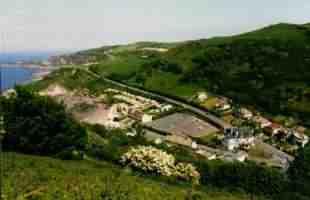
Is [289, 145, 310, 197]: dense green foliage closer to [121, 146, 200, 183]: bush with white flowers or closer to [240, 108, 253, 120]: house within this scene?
[121, 146, 200, 183]: bush with white flowers

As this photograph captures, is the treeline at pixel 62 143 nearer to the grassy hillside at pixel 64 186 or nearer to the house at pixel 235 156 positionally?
the grassy hillside at pixel 64 186

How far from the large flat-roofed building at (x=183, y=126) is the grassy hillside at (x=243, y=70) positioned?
58.4ft

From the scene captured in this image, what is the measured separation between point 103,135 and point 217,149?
20272 millimetres

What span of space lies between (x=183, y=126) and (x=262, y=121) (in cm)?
1559

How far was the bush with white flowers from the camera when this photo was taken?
33562 millimetres

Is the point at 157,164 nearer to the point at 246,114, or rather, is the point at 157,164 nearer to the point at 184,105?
the point at 246,114

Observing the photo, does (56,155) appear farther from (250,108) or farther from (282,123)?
(250,108)

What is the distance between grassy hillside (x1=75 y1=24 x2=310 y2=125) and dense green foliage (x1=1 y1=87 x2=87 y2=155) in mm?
66488

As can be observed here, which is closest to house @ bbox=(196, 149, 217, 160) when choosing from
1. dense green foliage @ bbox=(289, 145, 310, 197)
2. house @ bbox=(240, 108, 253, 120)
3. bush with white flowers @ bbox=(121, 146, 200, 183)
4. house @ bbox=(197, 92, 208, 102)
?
dense green foliage @ bbox=(289, 145, 310, 197)

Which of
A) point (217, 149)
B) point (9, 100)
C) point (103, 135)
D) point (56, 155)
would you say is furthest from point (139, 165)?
point (217, 149)

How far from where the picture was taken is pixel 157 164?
3353 cm

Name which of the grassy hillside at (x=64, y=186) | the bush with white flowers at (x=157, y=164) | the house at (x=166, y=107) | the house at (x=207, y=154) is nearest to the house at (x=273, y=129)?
the house at (x=207, y=154)

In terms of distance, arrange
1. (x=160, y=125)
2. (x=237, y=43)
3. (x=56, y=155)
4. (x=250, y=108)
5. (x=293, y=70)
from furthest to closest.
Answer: (x=237, y=43) < (x=293, y=70) < (x=250, y=108) < (x=160, y=125) < (x=56, y=155)

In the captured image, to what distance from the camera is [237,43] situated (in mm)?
149375
